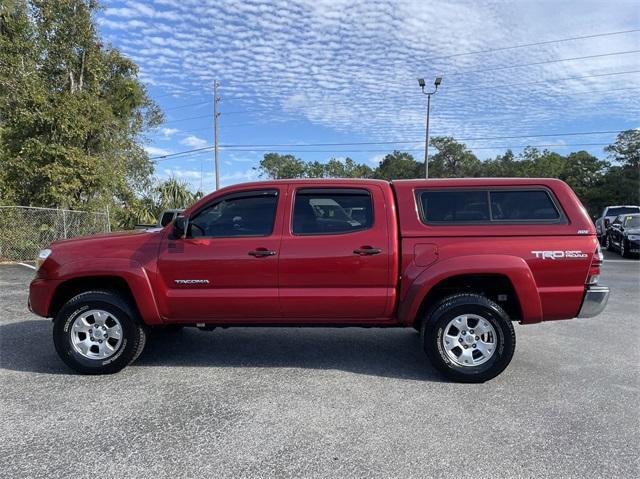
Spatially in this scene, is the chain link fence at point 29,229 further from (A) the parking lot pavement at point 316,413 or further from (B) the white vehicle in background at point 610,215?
(B) the white vehicle in background at point 610,215

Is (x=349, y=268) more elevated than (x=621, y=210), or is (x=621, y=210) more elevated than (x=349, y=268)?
(x=621, y=210)

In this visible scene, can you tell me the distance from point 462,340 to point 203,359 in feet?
8.58

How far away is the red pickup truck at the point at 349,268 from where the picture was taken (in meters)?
4.30

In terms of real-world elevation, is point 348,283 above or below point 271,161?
below

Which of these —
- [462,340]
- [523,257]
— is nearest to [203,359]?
[462,340]

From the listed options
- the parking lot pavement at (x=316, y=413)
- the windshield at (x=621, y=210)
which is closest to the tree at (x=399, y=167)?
the windshield at (x=621, y=210)

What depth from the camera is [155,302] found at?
14.8 ft

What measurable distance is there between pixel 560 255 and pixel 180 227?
3.44 meters

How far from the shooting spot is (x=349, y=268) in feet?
14.4

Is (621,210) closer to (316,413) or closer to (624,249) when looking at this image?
(624,249)

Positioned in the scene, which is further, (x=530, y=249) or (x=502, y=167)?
(x=502, y=167)

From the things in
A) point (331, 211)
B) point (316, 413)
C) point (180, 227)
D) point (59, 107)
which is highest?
point (59, 107)

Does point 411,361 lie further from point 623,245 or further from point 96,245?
point 623,245

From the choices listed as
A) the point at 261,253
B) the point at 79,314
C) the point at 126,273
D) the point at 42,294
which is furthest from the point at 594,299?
the point at 42,294
